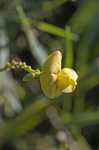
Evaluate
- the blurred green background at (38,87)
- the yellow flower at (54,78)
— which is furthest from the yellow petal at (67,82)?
the blurred green background at (38,87)

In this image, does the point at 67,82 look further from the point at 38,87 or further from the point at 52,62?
the point at 38,87

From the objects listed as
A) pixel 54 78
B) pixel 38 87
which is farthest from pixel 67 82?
pixel 38 87

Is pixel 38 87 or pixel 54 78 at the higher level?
pixel 54 78

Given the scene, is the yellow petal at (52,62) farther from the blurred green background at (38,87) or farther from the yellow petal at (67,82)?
the blurred green background at (38,87)

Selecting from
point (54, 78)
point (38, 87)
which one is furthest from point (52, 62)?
point (38, 87)

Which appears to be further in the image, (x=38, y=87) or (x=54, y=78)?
(x=38, y=87)

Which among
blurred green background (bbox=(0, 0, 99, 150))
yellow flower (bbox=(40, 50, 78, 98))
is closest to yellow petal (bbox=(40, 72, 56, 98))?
yellow flower (bbox=(40, 50, 78, 98))

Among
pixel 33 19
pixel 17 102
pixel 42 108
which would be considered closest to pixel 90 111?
pixel 42 108
